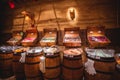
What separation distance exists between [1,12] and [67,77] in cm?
482

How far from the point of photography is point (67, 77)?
2.83 meters

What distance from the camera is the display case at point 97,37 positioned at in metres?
3.30

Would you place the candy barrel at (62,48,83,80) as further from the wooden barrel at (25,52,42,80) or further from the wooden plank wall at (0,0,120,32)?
the wooden plank wall at (0,0,120,32)

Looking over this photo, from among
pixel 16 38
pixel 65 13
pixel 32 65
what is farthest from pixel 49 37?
pixel 16 38

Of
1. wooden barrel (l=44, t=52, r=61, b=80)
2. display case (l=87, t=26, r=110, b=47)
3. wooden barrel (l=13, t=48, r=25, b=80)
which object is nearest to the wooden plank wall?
display case (l=87, t=26, r=110, b=47)

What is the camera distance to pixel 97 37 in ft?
11.6

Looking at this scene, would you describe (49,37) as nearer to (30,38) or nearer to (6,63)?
(30,38)

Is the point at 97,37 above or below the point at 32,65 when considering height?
above

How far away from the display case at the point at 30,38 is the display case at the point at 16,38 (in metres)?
0.36

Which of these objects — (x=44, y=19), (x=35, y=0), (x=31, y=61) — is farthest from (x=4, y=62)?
(x=35, y=0)

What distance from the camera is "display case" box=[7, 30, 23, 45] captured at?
15.1ft

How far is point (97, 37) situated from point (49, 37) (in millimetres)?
1738

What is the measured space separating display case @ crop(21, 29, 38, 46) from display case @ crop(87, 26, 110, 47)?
2.09 m

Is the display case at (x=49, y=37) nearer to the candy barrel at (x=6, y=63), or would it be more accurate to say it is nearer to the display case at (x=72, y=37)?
the display case at (x=72, y=37)
